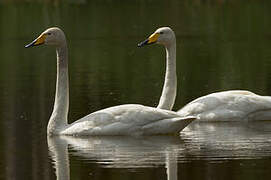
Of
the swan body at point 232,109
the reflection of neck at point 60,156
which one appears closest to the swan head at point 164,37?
the swan body at point 232,109

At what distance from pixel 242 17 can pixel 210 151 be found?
30.3 meters

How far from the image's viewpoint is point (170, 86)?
16.6 m

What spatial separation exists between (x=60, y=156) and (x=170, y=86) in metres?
3.96

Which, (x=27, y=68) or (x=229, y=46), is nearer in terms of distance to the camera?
(x=27, y=68)

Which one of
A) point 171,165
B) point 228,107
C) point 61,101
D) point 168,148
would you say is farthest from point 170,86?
point 171,165

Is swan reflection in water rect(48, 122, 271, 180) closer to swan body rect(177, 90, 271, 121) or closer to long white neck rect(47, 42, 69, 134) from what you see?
long white neck rect(47, 42, 69, 134)

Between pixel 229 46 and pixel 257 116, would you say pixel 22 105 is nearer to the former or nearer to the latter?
pixel 257 116

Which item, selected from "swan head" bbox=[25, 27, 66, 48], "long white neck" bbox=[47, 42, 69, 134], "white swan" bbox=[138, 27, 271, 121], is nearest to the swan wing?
"long white neck" bbox=[47, 42, 69, 134]

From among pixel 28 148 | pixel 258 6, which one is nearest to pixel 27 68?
pixel 28 148

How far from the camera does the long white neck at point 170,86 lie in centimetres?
1645

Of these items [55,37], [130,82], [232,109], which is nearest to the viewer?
[55,37]

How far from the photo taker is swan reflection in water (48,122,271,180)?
40.7ft

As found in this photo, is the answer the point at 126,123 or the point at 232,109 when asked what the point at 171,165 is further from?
the point at 232,109

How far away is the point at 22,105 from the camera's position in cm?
1844
